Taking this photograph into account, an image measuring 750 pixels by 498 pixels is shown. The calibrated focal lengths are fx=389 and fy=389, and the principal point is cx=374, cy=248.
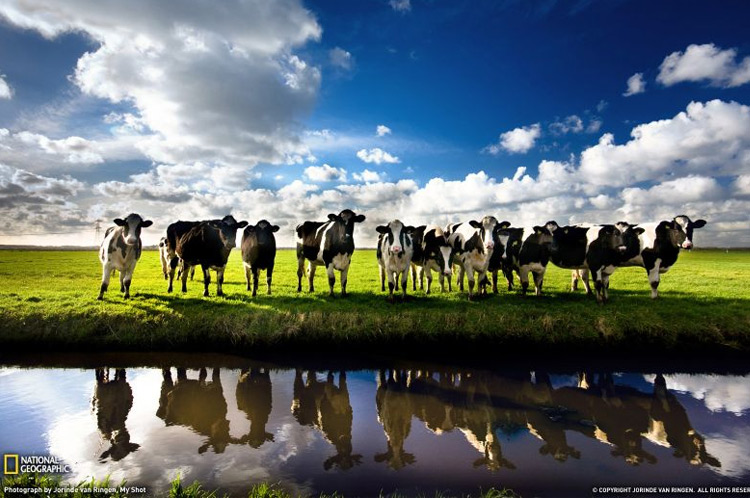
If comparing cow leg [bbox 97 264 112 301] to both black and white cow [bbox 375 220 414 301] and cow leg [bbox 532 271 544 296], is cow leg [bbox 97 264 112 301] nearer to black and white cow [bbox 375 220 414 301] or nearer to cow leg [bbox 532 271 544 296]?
black and white cow [bbox 375 220 414 301]

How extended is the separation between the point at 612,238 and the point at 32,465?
54.5 feet

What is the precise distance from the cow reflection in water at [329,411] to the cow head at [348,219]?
6.83 meters

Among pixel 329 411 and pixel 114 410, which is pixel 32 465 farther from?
pixel 329 411

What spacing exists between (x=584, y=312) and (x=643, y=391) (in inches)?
166

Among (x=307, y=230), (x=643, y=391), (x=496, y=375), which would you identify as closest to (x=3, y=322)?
(x=307, y=230)

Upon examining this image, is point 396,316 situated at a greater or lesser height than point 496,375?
greater

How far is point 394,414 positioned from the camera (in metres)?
7.08

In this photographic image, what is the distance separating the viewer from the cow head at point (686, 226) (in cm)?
1371

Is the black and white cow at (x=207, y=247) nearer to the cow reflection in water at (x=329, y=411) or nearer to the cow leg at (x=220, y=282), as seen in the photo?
the cow leg at (x=220, y=282)

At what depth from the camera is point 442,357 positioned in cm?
1036

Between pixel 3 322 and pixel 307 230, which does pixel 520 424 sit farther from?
pixel 3 322

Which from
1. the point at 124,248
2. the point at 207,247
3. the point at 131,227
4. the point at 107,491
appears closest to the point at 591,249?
the point at 207,247

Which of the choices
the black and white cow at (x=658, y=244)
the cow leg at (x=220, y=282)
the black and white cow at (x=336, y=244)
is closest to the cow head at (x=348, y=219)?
the black and white cow at (x=336, y=244)

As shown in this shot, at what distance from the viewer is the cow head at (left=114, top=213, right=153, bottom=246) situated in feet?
46.9
